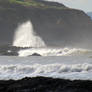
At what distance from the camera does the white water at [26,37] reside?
124381 millimetres

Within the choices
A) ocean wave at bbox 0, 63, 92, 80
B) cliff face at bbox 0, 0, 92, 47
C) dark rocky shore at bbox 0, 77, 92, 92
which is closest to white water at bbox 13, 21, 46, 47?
cliff face at bbox 0, 0, 92, 47

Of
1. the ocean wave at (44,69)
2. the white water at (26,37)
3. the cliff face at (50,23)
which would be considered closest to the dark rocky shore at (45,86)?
the ocean wave at (44,69)

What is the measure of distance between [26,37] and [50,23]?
31858 millimetres

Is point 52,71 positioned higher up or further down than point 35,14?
further down

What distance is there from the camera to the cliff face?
150125mm

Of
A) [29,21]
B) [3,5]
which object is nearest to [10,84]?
[29,21]

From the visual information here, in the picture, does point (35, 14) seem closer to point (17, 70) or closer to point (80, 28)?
point (80, 28)

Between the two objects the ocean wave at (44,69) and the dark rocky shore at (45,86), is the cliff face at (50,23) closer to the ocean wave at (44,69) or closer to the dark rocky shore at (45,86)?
the ocean wave at (44,69)

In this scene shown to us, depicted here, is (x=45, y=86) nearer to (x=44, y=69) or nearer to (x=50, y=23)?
(x=44, y=69)

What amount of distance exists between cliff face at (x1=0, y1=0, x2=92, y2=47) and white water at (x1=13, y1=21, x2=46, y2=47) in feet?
9.44

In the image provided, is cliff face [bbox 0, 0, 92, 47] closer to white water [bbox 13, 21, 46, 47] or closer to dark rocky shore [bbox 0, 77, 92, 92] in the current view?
white water [bbox 13, 21, 46, 47]

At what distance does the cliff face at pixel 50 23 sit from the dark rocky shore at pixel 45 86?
12318cm

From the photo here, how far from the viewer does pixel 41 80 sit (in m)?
18.8

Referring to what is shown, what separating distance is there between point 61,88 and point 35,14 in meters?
145
